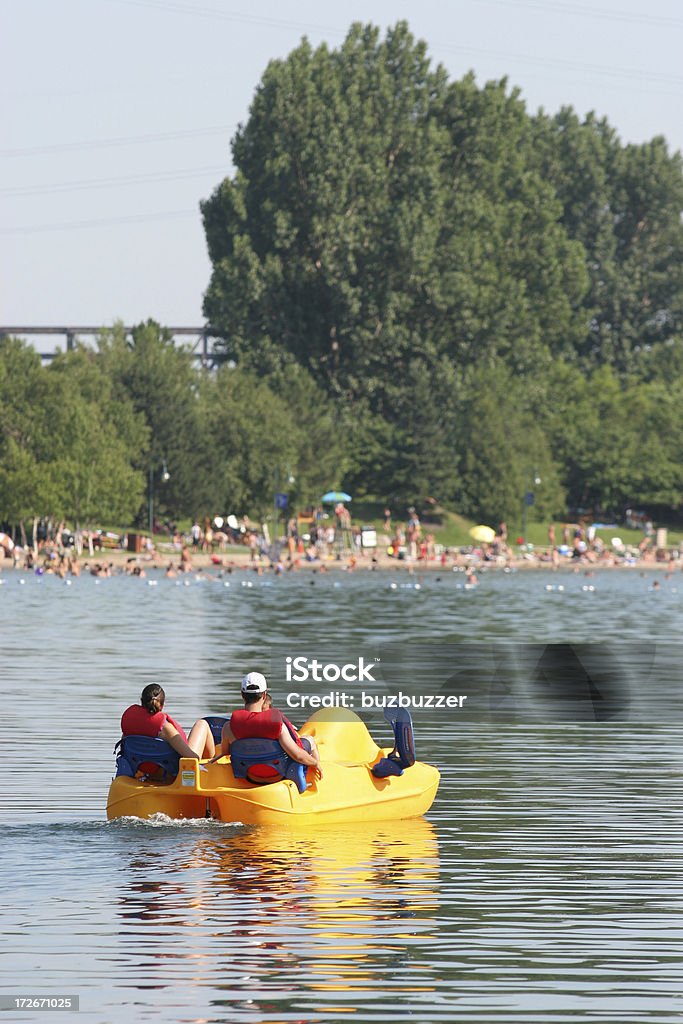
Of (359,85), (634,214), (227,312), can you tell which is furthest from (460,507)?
(634,214)

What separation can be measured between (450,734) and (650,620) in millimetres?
35390

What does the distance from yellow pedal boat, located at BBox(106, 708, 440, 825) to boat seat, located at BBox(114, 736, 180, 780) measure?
10cm

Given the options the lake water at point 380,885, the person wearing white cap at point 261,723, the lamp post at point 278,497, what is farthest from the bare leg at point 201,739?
the lamp post at point 278,497

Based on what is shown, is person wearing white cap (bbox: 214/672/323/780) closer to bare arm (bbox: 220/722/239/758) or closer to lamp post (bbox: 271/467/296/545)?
bare arm (bbox: 220/722/239/758)

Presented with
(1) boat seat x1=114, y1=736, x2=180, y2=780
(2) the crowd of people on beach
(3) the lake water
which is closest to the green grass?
(2) the crowd of people on beach

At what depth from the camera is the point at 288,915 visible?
48.9ft

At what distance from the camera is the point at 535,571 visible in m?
109

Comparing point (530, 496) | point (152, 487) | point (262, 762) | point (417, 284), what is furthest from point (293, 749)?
point (417, 284)

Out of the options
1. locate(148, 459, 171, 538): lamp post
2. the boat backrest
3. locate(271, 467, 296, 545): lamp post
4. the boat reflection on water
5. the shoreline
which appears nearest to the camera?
the boat reflection on water

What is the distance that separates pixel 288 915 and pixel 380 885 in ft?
5.26

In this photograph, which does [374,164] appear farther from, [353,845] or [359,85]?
[353,845]

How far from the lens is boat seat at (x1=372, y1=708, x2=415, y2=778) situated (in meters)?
19.8

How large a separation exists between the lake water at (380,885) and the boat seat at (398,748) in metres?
0.59

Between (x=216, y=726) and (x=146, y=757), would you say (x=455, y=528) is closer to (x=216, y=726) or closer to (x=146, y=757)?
(x=216, y=726)
